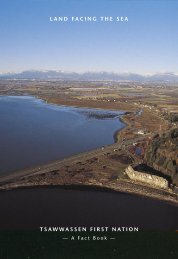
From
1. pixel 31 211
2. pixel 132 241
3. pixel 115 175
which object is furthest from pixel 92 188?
pixel 132 241

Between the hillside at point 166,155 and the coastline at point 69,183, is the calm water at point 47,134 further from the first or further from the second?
the hillside at point 166,155

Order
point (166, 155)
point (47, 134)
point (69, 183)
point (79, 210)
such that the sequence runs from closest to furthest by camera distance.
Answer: point (79, 210) → point (69, 183) → point (166, 155) → point (47, 134)

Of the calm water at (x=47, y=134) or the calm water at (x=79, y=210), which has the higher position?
the calm water at (x=47, y=134)

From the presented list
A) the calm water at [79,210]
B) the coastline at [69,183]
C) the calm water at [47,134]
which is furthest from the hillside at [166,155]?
the calm water at [47,134]

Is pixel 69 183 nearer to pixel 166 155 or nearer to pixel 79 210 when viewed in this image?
pixel 79 210

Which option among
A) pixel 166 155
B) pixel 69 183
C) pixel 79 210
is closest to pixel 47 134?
pixel 69 183

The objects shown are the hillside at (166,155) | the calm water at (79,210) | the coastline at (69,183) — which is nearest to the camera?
the calm water at (79,210)

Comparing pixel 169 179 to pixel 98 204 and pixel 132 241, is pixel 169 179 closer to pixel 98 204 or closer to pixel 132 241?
pixel 98 204
